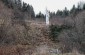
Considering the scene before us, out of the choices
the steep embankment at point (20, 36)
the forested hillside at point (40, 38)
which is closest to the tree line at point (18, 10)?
the forested hillside at point (40, 38)

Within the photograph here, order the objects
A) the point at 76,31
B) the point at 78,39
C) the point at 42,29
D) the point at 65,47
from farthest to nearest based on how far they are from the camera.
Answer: the point at 42,29
the point at 76,31
the point at 78,39
the point at 65,47

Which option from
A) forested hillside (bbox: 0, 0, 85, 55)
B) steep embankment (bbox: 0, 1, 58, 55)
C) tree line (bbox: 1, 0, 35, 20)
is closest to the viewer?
forested hillside (bbox: 0, 0, 85, 55)

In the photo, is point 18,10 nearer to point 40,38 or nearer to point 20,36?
point 40,38

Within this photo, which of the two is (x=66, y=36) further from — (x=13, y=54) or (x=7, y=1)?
(x=7, y=1)

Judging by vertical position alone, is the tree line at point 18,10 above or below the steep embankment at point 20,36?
above

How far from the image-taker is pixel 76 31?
48.1 feet

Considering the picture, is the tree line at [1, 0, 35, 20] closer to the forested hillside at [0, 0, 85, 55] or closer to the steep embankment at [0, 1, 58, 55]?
the forested hillside at [0, 0, 85, 55]

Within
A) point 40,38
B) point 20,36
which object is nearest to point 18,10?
point 40,38

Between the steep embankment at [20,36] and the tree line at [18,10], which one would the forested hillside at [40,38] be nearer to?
the steep embankment at [20,36]

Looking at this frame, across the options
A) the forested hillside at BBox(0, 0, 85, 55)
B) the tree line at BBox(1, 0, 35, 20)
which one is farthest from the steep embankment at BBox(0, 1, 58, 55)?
the tree line at BBox(1, 0, 35, 20)

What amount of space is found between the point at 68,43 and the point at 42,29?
9.41 meters

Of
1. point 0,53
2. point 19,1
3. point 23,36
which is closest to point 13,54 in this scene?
point 0,53

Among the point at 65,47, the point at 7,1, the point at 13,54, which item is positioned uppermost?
the point at 7,1

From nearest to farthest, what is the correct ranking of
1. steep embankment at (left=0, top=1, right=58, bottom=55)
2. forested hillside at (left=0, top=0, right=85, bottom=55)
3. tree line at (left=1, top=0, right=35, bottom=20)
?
forested hillside at (left=0, top=0, right=85, bottom=55)
steep embankment at (left=0, top=1, right=58, bottom=55)
tree line at (left=1, top=0, right=35, bottom=20)
